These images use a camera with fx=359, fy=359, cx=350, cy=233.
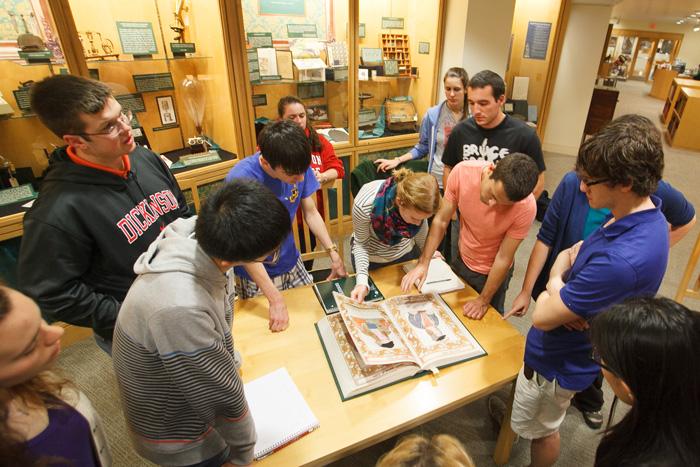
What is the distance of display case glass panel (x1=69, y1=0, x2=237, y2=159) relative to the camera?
233cm

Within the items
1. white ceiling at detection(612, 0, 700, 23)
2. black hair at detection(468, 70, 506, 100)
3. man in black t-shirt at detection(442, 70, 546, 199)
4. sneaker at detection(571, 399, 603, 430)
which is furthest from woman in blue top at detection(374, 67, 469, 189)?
white ceiling at detection(612, 0, 700, 23)

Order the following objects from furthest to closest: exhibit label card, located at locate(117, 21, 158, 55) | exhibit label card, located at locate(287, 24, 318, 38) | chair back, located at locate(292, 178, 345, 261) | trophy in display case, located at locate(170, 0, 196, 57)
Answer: exhibit label card, located at locate(287, 24, 318, 38) < trophy in display case, located at locate(170, 0, 196, 57) < exhibit label card, located at locate(117, 21, 158, 55) < chair back, located at locate(292, 178, 345, 261)

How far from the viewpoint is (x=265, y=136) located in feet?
4.75

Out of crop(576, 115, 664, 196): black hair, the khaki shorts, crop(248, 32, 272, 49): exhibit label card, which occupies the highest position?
crop(248, 32, 272, 49): exhibit label card

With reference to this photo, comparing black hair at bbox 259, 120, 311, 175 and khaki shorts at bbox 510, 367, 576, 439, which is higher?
black hair at bbox 259, 120, 311, 175

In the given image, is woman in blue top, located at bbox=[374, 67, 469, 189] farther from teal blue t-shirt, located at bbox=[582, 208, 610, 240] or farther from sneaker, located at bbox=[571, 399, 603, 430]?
sneaker, located at bbox=[571, 399, 603, 430]

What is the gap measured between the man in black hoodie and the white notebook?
45.4 inches

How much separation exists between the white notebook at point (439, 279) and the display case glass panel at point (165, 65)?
1858mm

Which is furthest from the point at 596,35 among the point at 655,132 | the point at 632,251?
the point at 632,251

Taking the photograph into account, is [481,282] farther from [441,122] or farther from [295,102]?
[295,102]

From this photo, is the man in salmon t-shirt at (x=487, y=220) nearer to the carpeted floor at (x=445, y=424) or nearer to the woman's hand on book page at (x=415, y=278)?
the woman's hand on book page at (x=415, y=278)

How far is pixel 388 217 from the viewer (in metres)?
1.64

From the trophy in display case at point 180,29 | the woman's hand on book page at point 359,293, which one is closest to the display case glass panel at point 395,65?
the trophy in display case at point 180,29

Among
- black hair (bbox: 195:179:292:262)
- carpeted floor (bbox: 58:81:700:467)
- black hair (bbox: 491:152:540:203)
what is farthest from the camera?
carpeted floor (bbox: 58:81:700:467)
